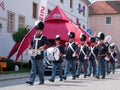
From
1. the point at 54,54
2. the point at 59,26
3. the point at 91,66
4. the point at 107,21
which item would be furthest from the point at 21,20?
the point at 107,21

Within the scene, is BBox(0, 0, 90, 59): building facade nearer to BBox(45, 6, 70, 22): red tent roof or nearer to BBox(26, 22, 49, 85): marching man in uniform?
BBox(45, 6, 70, 22): red tent roof

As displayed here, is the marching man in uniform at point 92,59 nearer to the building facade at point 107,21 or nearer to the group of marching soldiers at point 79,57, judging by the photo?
the group of marching soldiers at point 79,57

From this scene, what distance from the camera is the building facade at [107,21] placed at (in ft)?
222

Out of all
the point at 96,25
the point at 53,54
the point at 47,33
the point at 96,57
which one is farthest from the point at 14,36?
the point at 96,25

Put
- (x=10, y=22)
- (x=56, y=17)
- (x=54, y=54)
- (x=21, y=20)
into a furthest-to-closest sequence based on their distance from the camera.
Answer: (x=21, y=20)
(x=10, y=22)
(x=56, y=17)
(x=54, y=54)

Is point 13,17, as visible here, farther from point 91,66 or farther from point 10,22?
point 91,66

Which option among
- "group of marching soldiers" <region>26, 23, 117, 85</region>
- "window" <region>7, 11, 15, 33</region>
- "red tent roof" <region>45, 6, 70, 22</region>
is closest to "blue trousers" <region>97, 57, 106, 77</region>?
"group of marching soldiers" <region>26, 23, 117, 85</region>

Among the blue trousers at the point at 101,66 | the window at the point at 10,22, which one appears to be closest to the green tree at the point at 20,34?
the window at the point at 10,22

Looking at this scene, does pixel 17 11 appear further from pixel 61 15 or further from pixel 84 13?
pixel 84 13

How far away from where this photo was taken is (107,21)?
226ft

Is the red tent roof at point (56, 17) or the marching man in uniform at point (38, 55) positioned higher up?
the red tent roof at point (56, 17)

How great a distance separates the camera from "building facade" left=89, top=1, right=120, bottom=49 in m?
67.7

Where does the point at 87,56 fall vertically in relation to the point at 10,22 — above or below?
below

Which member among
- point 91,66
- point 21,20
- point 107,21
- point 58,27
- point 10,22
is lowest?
point 91,66
